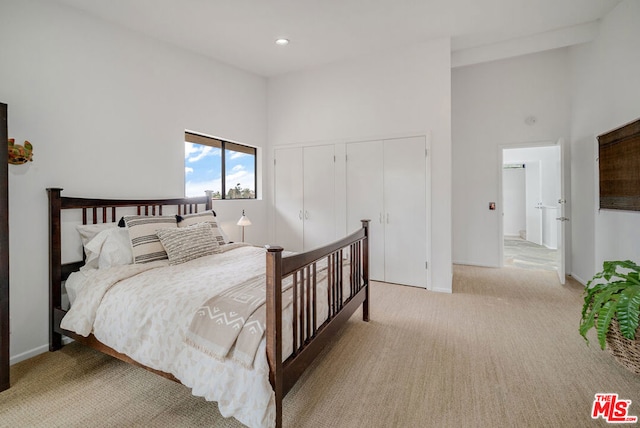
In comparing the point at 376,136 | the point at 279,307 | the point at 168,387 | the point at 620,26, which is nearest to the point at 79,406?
the point at 168,387

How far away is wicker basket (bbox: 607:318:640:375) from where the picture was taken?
181cm

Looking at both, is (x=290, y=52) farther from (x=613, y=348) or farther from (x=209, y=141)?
(x=613, y=348)

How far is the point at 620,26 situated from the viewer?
296 cm

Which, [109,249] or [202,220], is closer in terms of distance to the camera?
[109,249]

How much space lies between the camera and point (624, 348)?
1.87 metres

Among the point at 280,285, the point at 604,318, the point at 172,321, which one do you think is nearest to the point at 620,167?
the point at 604,318

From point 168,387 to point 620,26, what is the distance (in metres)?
5.16

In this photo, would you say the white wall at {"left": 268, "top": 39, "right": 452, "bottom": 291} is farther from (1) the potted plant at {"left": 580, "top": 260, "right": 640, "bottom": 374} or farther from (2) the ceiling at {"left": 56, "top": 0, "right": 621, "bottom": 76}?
(1) the potted plant at {"left": 580, "top": 260, "right": 640, "bottom": 374}

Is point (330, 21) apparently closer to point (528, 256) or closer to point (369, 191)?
point (369, 191)

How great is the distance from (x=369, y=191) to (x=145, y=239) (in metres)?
2.77

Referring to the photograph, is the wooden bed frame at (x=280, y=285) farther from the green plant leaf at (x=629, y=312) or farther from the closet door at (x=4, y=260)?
the green plant leaf at (x=629, y=312)

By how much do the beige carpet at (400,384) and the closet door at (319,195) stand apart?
1.84 meters

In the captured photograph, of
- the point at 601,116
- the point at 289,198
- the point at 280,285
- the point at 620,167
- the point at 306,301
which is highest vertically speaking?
the point at 601,116

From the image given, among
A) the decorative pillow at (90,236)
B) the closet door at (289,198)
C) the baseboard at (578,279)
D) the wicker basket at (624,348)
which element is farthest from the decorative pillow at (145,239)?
the baseboard at (578,279)
